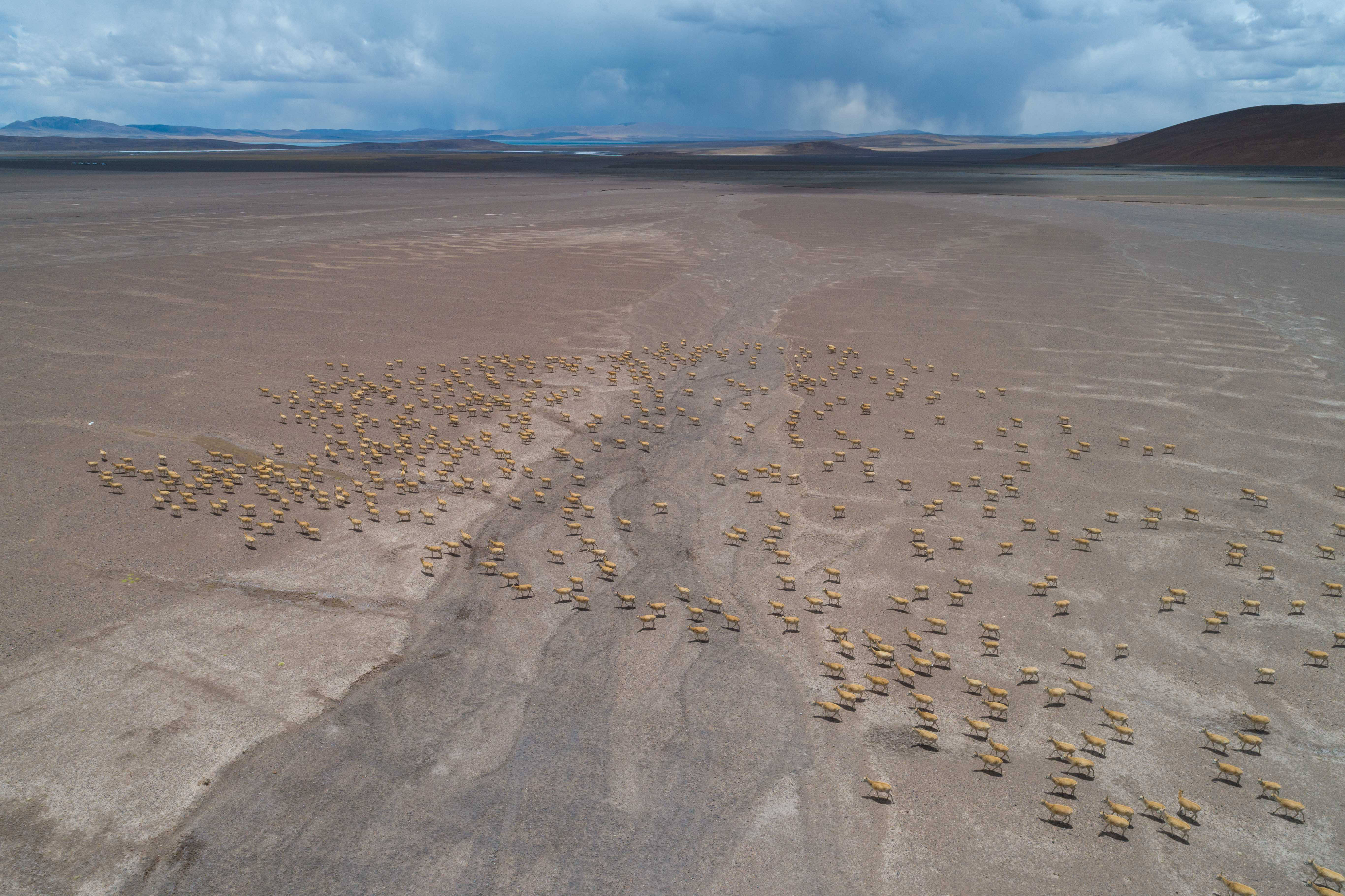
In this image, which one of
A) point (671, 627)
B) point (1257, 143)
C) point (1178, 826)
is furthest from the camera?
point (1257, 143)

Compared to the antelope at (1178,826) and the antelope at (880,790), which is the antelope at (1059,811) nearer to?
the antelope at (1178,826)

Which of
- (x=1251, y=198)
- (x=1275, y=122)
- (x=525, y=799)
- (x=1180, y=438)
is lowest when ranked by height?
(x=525, y=799)

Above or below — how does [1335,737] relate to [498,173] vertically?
below

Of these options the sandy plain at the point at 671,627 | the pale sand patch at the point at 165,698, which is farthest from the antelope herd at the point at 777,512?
the pale sand patch at the point at 165,698

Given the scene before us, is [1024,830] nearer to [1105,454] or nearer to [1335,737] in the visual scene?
[1335,737]

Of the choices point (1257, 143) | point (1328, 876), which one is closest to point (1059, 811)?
point (1328, 876)

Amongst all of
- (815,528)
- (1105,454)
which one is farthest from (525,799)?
(1105,454)

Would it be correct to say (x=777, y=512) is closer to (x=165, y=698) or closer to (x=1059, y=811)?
(x=1059, y=811)

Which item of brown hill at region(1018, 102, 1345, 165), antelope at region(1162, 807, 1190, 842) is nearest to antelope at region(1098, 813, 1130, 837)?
antelope at region(1162, 807, 1190, 842)
